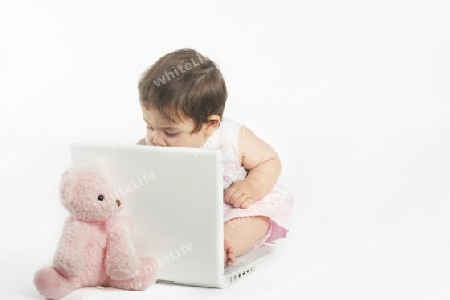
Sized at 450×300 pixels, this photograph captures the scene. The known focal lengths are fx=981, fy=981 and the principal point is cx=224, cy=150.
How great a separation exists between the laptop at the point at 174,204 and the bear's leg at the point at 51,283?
0.23 m

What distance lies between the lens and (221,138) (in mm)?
2748

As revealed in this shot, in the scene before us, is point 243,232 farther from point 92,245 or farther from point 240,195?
point 92,245

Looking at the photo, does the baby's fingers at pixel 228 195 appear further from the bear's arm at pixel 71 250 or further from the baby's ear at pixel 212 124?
the bear's arm at pixel 71 250

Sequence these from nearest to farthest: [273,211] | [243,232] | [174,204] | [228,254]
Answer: [174,204] < [228,254] < [243,232] < [273,211]

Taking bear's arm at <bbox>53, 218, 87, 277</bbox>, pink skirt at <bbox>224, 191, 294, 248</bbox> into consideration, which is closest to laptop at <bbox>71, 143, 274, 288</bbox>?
bear's arm at <bbox>53, 218, 87, 277</bbox>

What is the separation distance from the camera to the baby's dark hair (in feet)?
8.23

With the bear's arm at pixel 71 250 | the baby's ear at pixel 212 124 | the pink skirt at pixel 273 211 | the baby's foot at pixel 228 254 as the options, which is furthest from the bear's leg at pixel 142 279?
the baby's ear at pixel 212 124

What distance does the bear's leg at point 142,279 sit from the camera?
2336 millimetres

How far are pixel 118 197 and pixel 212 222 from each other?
0.80 ft

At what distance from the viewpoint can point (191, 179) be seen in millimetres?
2316

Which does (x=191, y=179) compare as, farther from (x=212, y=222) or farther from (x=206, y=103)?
(x=206, y=103)

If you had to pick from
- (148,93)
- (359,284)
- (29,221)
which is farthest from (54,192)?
(359,284)

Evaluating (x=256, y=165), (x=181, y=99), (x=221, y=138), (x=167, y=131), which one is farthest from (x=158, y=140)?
(x=256, y=165)

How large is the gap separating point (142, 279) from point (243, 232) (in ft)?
1.26
